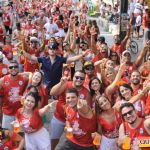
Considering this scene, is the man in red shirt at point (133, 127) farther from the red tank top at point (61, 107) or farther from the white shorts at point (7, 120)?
the white shorts at point (7, 120)

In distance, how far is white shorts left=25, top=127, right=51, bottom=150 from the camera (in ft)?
21.7

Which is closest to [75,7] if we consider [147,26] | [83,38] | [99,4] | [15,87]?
[99,4]

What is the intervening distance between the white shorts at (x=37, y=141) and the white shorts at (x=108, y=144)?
88 centimetres

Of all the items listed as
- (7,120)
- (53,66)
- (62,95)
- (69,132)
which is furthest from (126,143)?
(53,66)

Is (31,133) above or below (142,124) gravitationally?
below

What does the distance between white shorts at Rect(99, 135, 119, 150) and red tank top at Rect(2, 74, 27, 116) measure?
6.63 feet

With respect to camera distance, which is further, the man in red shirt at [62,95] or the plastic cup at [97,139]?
the man in red shirt at [62,95]

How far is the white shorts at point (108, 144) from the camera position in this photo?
6246 millimetres

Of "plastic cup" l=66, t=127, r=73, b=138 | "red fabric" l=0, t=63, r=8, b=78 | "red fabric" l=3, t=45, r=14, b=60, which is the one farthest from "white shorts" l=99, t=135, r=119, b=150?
"red fabric" l=3, t=45, r=14, b=60

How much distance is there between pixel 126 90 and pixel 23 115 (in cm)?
157

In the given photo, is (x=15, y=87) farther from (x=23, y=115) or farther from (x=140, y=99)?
(x=140, y=99)

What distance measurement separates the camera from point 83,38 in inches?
459

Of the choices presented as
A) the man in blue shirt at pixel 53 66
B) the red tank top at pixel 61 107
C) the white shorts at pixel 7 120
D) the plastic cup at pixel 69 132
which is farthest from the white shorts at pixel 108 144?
the man in blue shirt at pixel 53 66

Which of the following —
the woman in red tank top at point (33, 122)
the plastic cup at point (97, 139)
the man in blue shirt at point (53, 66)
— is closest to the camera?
the plastic cup at point (97, 139)
